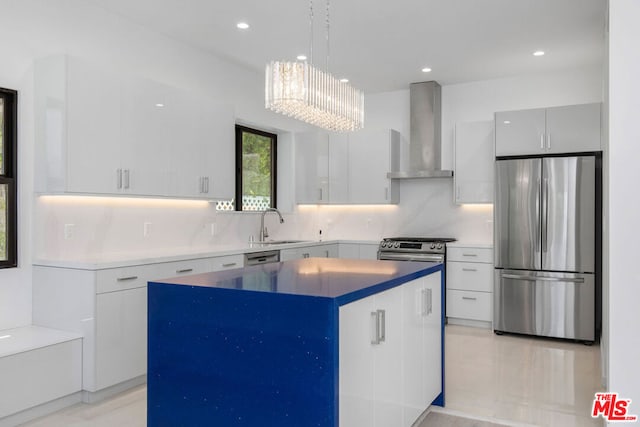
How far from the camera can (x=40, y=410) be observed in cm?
312

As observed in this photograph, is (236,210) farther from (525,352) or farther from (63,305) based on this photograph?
(525,352)

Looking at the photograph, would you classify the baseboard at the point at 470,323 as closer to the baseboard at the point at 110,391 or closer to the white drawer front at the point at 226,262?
the white drawer front at the point at 226,262

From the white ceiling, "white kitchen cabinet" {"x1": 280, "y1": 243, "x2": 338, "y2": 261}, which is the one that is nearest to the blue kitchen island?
the white ceiling

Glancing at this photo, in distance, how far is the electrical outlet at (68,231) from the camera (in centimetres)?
379

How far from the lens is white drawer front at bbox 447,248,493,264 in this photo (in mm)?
5402

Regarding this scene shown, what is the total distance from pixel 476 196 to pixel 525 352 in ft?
5.97

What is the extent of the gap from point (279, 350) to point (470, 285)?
384 cm

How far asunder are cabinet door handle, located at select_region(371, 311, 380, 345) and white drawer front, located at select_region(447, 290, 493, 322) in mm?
3378

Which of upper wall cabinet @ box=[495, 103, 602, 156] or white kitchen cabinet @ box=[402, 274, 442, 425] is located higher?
upper wall cabinet @ box=[495, 103, 602, 156]

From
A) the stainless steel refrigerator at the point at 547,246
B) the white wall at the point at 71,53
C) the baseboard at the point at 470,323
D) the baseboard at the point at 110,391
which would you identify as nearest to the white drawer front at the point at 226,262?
the white wall at the point at 71,53

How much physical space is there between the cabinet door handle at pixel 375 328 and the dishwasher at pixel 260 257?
2533mm

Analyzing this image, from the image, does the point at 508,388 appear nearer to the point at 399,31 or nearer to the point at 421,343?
the point at 421,343

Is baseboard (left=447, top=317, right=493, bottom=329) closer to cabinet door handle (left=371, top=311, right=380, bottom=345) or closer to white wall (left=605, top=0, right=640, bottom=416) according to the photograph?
white wall (left=605, top=0, right=640, bottom=416)

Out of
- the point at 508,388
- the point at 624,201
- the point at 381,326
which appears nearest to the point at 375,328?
the point at 381,326
